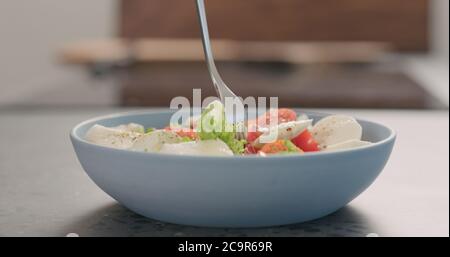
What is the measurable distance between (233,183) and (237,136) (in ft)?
0.61

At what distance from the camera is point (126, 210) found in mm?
910

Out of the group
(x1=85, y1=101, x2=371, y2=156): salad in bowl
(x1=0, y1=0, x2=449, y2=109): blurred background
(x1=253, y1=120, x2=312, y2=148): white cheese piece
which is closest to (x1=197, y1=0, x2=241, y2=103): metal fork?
(x1=85, y1=101, x2=371, y2=156): salad in bowl

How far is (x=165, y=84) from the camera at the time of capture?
9.82 ft

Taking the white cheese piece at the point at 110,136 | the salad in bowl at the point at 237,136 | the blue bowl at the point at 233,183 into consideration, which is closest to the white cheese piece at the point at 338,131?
the salad in bowl at the point at 237,136

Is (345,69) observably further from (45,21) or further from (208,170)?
(208,170)

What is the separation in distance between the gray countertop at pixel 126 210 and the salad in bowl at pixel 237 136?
0.29 feet

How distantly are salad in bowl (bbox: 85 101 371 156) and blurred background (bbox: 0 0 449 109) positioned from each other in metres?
1.52

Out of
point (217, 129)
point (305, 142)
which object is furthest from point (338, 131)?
point (217, 129)

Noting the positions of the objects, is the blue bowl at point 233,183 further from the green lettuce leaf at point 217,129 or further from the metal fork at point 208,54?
the metal fork at point 208,54

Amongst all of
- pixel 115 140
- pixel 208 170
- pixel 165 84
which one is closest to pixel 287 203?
pixel 208 170

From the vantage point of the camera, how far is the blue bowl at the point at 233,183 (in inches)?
29.3

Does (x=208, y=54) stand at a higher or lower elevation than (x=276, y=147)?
higher

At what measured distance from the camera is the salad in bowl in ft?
2.68

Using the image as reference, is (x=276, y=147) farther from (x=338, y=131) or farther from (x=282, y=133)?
(x=338, y=131)
